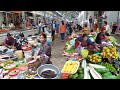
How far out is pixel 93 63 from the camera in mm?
3127

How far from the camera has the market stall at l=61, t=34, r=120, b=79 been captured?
280 centimetres

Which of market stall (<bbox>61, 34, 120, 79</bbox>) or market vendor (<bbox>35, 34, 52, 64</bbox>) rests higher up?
market vendor (<bbox>35, 34, 52, 64</bbox>)

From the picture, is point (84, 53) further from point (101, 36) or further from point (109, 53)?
point (101, 36)

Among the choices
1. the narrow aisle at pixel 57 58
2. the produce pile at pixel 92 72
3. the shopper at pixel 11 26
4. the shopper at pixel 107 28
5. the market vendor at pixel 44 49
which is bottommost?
the produce pile at pixel 92 72

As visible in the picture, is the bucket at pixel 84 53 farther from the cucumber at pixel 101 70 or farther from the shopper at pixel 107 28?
the shopper at pixel 107 28

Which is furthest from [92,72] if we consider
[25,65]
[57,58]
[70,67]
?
[25,65]

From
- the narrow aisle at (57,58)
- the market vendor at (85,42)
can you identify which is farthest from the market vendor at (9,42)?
the market vendor at (85,42)

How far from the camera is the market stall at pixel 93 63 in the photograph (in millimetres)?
2803

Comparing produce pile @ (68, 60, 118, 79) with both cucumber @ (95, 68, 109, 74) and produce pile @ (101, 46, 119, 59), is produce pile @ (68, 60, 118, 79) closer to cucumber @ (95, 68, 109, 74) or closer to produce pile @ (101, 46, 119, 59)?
cucumber @ (95, 68, 109, 74)

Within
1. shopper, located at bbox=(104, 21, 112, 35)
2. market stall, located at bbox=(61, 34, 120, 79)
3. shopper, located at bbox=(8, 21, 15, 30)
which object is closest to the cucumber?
market stall, located at bbox=(61, 34, 120, 79)

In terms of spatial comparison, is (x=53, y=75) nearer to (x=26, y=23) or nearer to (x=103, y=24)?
(x=26, y=23)

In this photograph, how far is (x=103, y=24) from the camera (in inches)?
145
